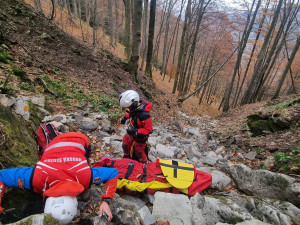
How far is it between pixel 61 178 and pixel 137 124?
209 cm

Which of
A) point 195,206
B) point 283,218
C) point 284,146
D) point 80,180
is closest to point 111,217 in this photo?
point 80,180

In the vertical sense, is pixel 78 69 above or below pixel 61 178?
below

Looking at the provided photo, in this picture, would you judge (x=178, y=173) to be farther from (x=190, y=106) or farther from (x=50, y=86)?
(x=190, y=106)

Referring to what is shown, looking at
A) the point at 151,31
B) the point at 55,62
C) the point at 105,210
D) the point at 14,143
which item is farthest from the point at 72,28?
the point at 105,210

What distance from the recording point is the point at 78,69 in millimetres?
7781

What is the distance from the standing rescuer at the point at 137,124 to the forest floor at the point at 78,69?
2535 millimetres

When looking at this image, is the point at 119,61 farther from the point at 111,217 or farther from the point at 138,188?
the point at 111,217

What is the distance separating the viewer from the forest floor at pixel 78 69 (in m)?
4.89

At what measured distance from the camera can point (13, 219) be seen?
184 centimetres

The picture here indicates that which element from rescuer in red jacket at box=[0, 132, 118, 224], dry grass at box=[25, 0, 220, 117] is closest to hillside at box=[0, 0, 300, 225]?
rescuer in red jacket at box=[0, 132, 118, 224]

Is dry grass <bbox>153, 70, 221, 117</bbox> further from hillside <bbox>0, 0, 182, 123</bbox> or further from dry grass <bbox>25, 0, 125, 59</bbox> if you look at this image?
hillside <bbox>0, 0, 182, 123</bbox>

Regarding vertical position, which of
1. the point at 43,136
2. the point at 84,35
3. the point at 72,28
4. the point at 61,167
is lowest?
the point at 43,136

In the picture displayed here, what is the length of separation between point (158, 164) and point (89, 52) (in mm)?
7545

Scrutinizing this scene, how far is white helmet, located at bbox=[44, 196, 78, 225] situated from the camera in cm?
168
